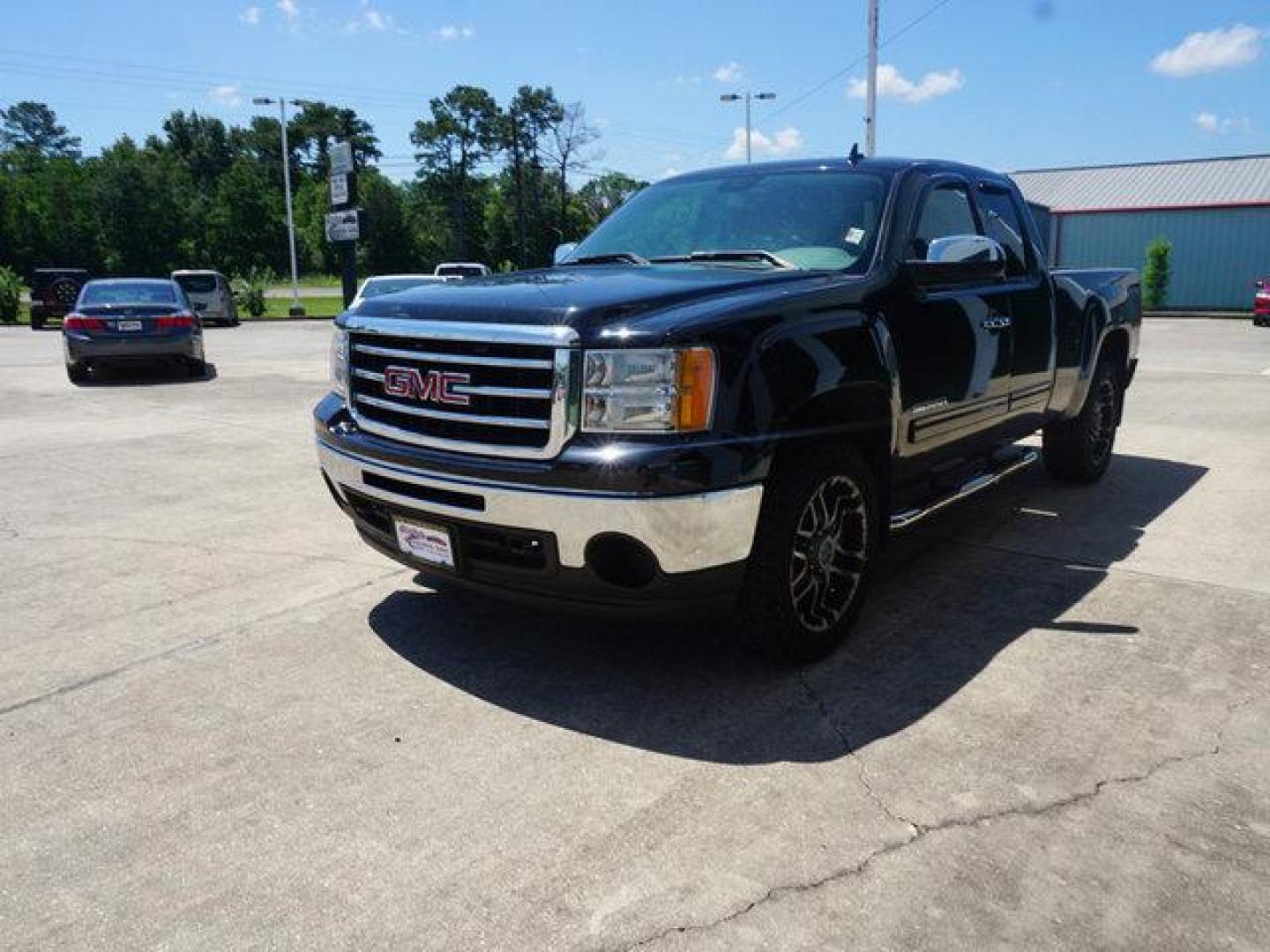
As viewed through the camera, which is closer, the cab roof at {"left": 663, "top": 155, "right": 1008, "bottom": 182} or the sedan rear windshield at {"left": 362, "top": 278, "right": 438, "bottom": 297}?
the cab roof at {"left": 663, "top": 155, "right": 1008, "bottom": 182}

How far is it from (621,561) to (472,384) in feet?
2.57

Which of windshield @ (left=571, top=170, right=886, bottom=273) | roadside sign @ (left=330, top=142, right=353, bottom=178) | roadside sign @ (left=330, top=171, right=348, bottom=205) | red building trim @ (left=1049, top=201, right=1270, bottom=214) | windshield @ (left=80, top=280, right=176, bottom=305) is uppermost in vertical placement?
roadside sign @ (left=330, top=142, right=353, bottom=178)

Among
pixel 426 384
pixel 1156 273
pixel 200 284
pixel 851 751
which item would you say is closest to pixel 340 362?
pixel 426 384

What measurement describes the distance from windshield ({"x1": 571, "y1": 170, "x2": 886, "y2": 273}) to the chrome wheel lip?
3.19 ft

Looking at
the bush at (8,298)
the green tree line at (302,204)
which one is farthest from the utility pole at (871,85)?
the green tree line at (302,204)

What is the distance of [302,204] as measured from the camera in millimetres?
84000

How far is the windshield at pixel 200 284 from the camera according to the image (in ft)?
97.0

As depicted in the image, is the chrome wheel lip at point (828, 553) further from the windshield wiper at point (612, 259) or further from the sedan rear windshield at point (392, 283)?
the sedan rear windshield at point (392, 283)

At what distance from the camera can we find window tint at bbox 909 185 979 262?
4.40 meters

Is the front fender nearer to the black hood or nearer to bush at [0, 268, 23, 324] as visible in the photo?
the black hood

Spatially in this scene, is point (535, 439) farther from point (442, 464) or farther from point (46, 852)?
point (46, 852)

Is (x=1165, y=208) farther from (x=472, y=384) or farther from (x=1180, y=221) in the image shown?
(x=472, y=384)

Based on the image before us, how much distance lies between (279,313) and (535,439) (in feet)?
120

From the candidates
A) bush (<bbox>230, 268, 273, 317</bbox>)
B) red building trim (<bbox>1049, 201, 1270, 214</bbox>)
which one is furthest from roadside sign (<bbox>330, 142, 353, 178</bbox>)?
red building trim (<bbox>1049, 201, 1270, 214</bbox>)
